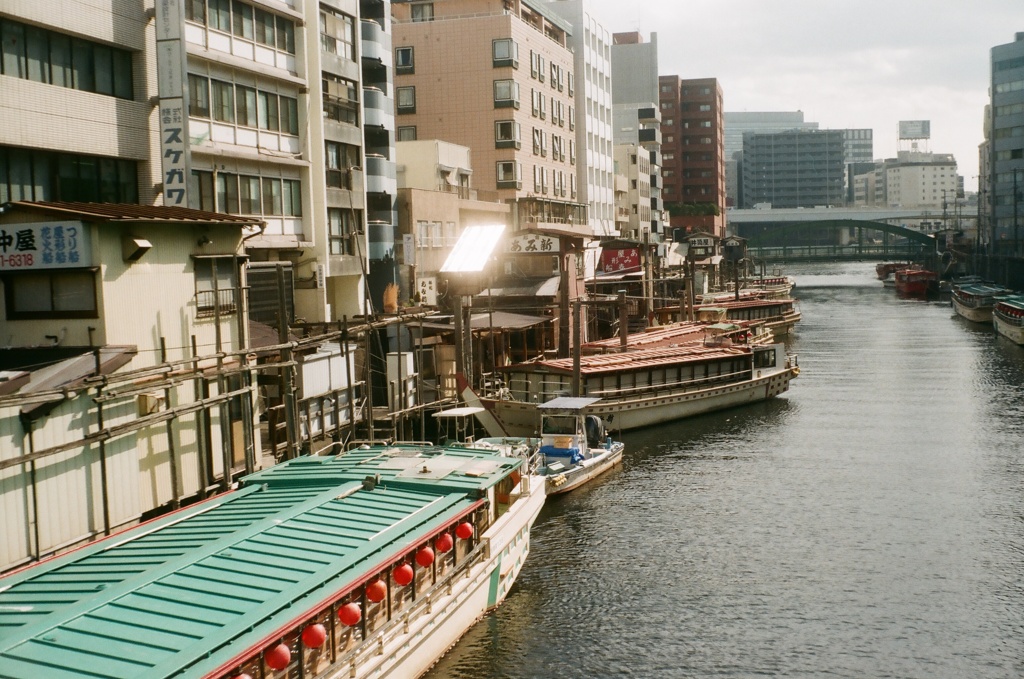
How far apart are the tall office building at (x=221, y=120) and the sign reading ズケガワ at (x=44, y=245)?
5808 mm

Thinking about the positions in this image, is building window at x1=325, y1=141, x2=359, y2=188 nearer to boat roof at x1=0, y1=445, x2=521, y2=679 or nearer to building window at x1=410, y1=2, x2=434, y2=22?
boat roof at x1=0, y1=445, x2=521, y2=679

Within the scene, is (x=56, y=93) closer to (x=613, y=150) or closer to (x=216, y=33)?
(x=216, y=33)

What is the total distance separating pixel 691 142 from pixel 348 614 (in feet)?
579

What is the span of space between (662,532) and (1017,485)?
15179 mm

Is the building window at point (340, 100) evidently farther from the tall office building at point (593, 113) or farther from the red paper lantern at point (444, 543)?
the tall office building at point (593, 113)

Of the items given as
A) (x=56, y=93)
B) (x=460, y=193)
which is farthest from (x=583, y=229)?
(x=56, y=93)

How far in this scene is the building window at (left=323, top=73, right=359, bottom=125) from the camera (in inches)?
1927

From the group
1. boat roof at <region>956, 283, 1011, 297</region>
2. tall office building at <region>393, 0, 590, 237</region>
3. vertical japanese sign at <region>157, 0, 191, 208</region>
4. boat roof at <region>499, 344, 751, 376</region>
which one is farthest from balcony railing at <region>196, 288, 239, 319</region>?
boat roof at <region>956, 283, 1011, 297</region>

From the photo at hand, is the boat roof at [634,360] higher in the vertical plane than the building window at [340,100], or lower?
lower

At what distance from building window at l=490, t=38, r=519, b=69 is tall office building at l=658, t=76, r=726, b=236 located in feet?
362

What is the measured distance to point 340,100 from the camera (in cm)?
5003

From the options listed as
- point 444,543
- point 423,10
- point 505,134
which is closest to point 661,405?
point 444,543

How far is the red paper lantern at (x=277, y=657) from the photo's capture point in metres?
15.4

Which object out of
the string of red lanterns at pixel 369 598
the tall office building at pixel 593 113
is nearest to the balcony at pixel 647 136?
the tall office building at pixel 593 113
